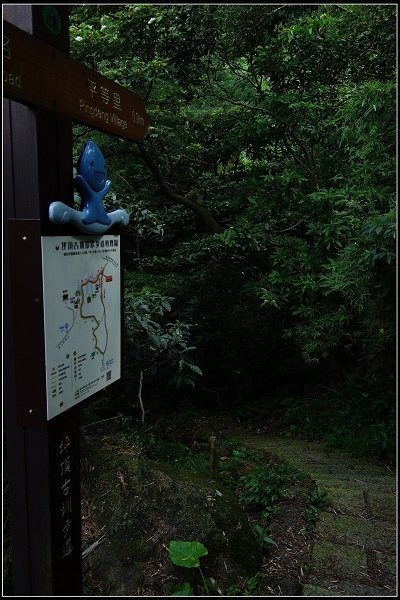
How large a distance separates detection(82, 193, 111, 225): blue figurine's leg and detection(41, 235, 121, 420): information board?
72mm

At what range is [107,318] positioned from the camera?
2.03m

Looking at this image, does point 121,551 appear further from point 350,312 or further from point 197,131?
point 197,131

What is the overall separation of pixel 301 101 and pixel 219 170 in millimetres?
3244

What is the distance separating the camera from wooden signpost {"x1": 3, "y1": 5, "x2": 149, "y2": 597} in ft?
5.01

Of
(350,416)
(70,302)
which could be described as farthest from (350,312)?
(70,302)

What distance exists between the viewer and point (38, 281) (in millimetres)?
1522

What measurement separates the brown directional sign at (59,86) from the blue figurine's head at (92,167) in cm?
11

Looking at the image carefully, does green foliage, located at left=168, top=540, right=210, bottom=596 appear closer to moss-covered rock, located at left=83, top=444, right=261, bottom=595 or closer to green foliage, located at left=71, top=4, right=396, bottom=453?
moss-covered rock, located at left=83, top=444, right=261, bottom=595

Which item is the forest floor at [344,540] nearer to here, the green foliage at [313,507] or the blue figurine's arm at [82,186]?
the green foliage at [313,507]

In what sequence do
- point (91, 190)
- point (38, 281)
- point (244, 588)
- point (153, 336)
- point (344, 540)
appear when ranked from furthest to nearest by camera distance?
point (153, 336)
point (344, 540)
point (244, 588)
point (91, 190)
point (38, 281)

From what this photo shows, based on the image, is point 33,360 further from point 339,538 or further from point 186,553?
point 339,538

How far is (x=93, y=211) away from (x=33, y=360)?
63cm

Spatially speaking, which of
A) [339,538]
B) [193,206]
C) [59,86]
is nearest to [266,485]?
[339,538]

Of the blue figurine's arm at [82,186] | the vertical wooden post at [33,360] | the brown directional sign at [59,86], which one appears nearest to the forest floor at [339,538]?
the vertical wooden post at [33,360]
